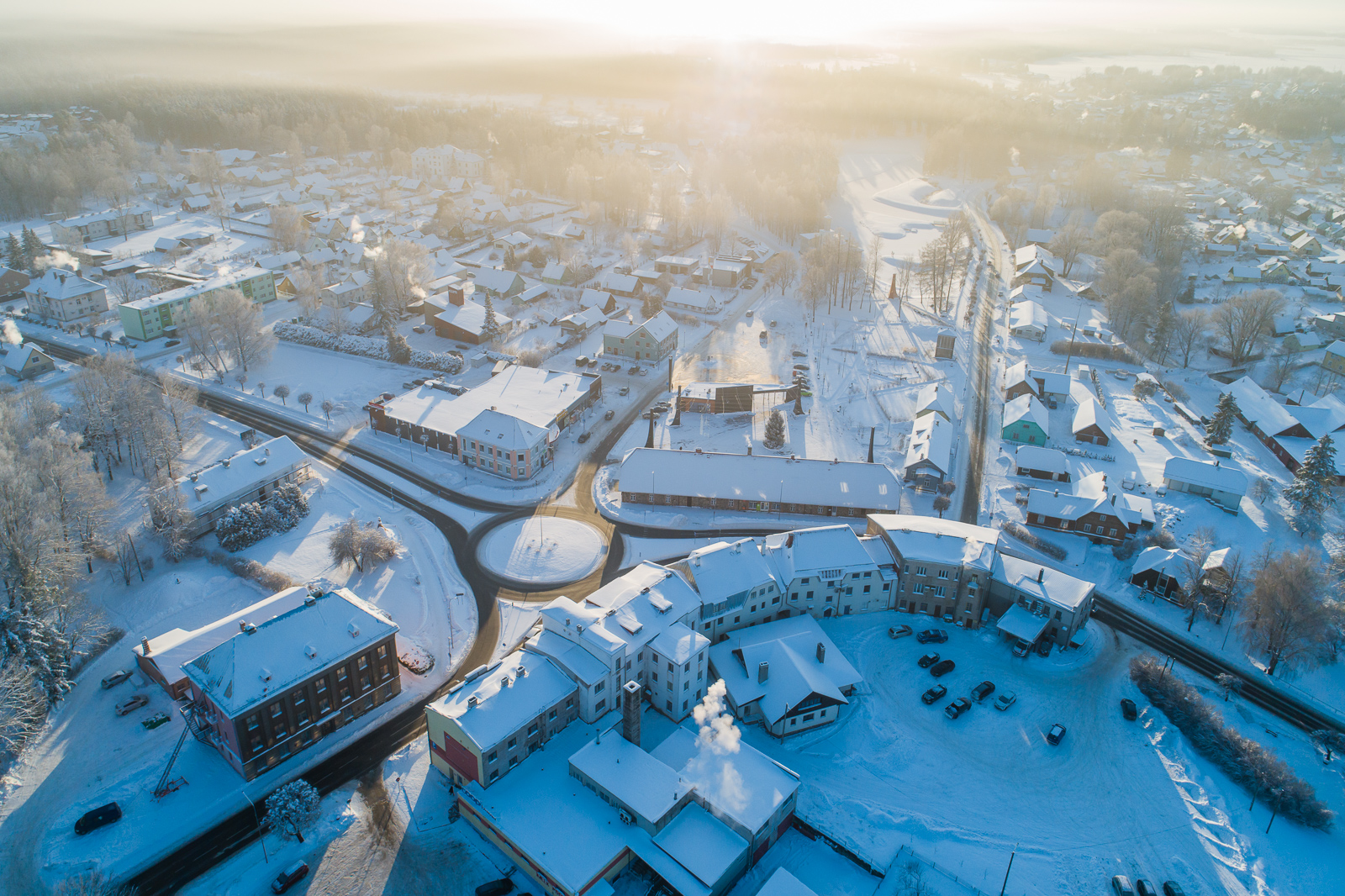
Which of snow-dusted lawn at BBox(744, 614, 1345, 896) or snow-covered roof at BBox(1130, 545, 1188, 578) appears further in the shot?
snow-covered roof at BBox(1130, 545, 1188, 578)

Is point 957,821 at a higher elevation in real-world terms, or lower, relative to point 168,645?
lower

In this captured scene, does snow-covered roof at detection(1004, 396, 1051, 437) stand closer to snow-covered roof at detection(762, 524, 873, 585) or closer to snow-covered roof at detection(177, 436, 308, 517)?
snow-covered roof at detection(762, 524, 873, 585)

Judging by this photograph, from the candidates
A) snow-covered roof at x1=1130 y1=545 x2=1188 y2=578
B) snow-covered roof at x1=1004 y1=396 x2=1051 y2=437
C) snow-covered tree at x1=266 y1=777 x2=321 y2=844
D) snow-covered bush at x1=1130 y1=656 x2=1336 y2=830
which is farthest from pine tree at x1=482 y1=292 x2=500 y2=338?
snow-covered bush at x1=1130 y1=656 x2=1336 y2=830

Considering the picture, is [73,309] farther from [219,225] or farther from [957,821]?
[957,821]

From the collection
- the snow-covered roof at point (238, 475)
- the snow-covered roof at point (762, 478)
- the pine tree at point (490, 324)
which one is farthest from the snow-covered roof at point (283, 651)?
the pine tree at point (490, 324)

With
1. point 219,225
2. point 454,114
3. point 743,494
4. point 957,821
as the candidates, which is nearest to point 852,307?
point 743,494

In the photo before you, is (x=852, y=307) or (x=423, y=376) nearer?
(x=423, y=376)

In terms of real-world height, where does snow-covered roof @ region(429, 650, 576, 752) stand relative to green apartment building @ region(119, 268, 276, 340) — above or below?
below
